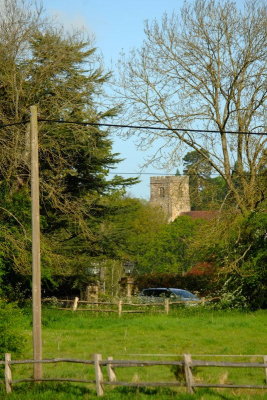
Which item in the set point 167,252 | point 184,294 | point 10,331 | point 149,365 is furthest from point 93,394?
point 167,252

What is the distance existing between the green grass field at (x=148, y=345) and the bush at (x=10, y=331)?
405 millimetres

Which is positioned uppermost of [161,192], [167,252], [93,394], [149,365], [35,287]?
[161,192]

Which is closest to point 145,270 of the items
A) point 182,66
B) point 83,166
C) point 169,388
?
point 83,166

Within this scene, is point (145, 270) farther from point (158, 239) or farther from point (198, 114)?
point (198, 114)

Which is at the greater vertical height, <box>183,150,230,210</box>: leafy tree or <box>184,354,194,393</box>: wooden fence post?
<box>183,150,230,210</box>: leafy tree

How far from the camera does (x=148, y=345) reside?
1039 inches

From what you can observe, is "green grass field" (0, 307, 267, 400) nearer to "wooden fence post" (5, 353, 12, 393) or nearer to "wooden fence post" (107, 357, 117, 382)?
"wooden fence post" (5, 353, 12, 393)

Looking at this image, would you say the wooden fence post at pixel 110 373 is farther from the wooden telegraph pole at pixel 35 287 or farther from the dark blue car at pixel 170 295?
the dark blue car at pixel 170 295

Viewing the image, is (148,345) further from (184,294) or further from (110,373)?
(184,294)

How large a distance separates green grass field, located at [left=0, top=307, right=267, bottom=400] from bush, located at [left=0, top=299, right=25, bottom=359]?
0.40 m

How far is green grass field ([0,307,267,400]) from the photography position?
18406 millimetres

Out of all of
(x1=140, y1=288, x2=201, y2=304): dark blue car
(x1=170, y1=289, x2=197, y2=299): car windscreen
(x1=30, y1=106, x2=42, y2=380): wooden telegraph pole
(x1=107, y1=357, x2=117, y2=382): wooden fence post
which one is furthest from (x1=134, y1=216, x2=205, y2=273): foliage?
(x1=107, y1=357, x2=117, y2=382): wooden fence post

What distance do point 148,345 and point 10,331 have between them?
21.0ft

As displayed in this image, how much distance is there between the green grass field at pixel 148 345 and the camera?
1841 centimetres
